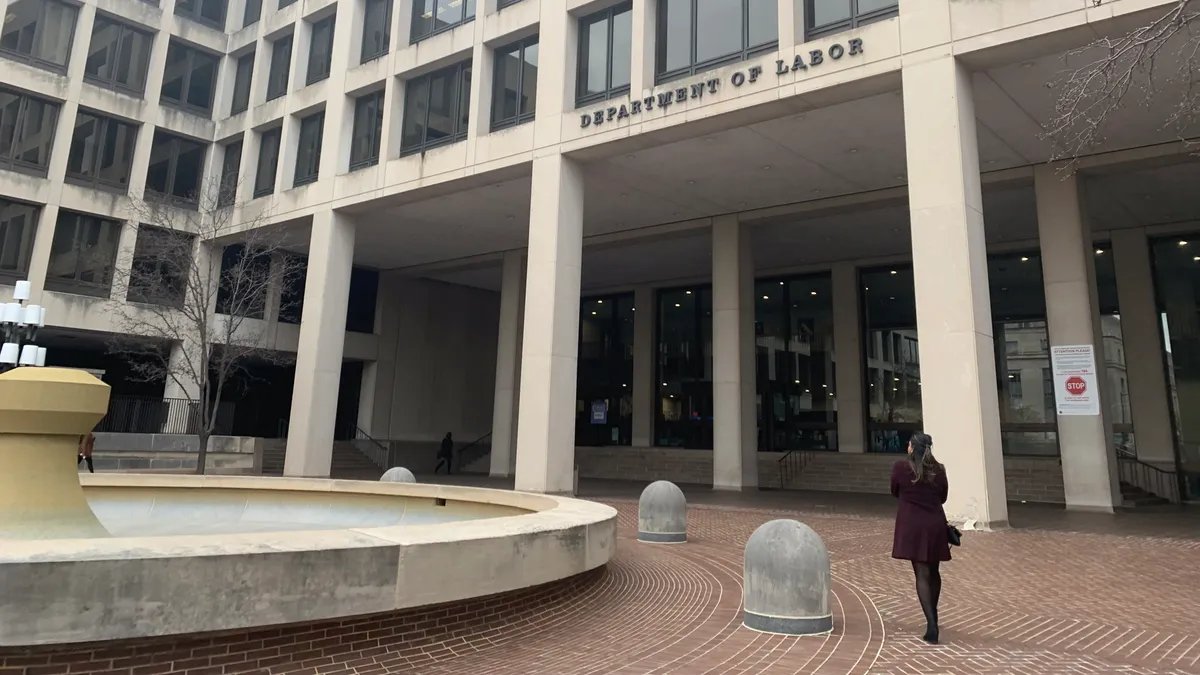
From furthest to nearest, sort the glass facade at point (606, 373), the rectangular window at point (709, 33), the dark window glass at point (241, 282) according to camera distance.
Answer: the glass facade at point (606, 373) < the dark window glass at point (241, 282) < the rectangular window at point (709, 33)

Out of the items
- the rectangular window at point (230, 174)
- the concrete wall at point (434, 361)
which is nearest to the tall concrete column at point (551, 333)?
the rectangular window at point (230, 174)

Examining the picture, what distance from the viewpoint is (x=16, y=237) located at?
25812 millimetres

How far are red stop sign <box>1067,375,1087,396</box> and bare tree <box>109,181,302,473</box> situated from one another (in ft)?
78.6

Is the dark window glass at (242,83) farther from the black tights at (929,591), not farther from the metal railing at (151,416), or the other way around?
the black tights at (929,591)

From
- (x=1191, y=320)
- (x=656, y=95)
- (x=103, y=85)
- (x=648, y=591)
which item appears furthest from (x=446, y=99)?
(x=1191, y=320)

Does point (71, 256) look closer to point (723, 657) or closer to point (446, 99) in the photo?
point (446, 99)

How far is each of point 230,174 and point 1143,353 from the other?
33.3 meters

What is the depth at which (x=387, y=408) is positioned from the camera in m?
33.9

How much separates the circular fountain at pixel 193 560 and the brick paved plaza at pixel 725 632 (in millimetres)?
169

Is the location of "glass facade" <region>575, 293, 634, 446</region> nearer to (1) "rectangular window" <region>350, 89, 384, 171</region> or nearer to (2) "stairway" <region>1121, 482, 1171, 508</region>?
(1) "rectangular window" <region>350, 89, 384, 171</region>

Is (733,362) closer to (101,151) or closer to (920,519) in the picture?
(920,519)

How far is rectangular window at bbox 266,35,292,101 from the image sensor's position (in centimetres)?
2917

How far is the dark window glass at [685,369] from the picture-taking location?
3278 centimetres

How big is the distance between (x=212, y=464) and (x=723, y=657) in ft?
84.0
